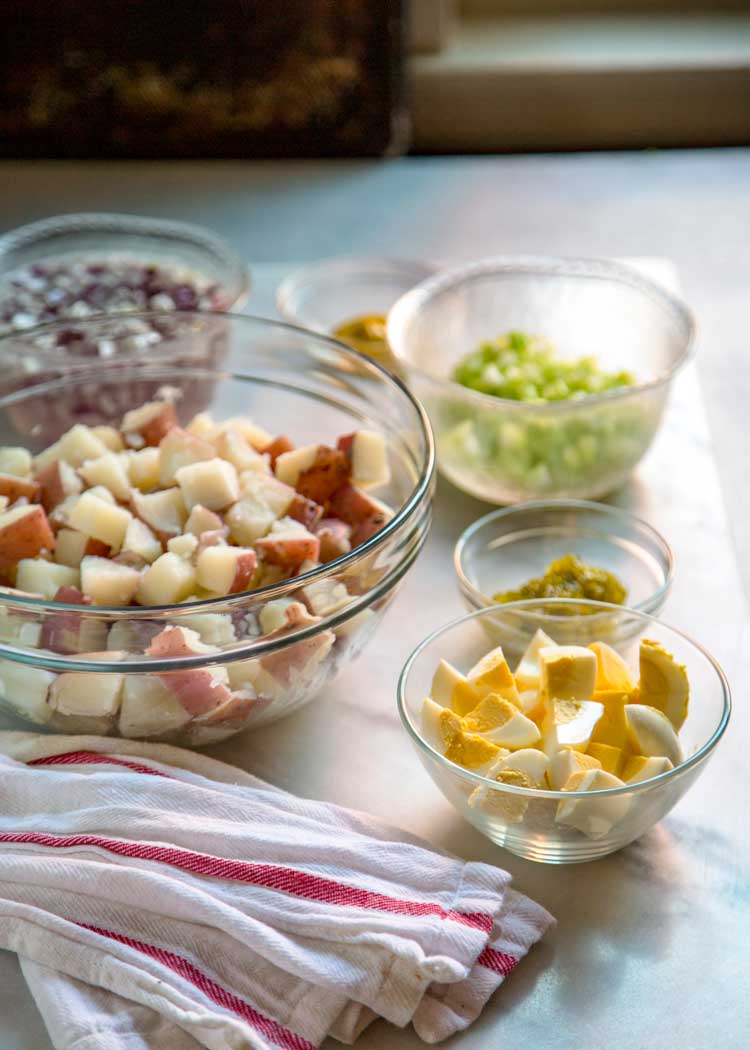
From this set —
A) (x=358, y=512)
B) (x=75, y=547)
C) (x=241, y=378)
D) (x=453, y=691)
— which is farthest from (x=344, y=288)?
(x=453, y=691)

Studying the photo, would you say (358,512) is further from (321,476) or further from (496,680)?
(496,680)

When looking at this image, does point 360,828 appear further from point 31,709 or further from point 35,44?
point 35,44

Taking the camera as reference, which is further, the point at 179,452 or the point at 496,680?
the point at 179,452

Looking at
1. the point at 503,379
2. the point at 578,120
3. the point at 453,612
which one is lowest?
the point at 578,120

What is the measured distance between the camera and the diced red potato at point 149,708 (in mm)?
1003

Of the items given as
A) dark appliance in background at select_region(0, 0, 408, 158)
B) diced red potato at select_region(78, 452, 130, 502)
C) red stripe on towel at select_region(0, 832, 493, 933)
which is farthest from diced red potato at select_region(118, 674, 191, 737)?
dark appliance in background at select_region(0, 0, 408, 158)

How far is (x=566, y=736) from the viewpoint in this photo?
0.94 metres

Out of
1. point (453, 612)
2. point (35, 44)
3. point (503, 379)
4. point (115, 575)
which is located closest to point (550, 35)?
point (35, 44)

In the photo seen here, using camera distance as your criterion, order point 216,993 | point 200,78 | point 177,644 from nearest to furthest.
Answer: point 216,993 → point 177,644 → point 200,78

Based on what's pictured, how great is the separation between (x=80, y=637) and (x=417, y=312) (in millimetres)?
732

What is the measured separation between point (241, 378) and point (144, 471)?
0.28m

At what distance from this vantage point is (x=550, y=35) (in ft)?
10.9

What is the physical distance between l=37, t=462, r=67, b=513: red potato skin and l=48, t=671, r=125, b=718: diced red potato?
0.22 metres

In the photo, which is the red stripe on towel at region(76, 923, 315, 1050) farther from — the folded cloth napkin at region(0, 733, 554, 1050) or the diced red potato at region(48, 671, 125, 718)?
the diced red potato at region(48, 671, 125, 718)
